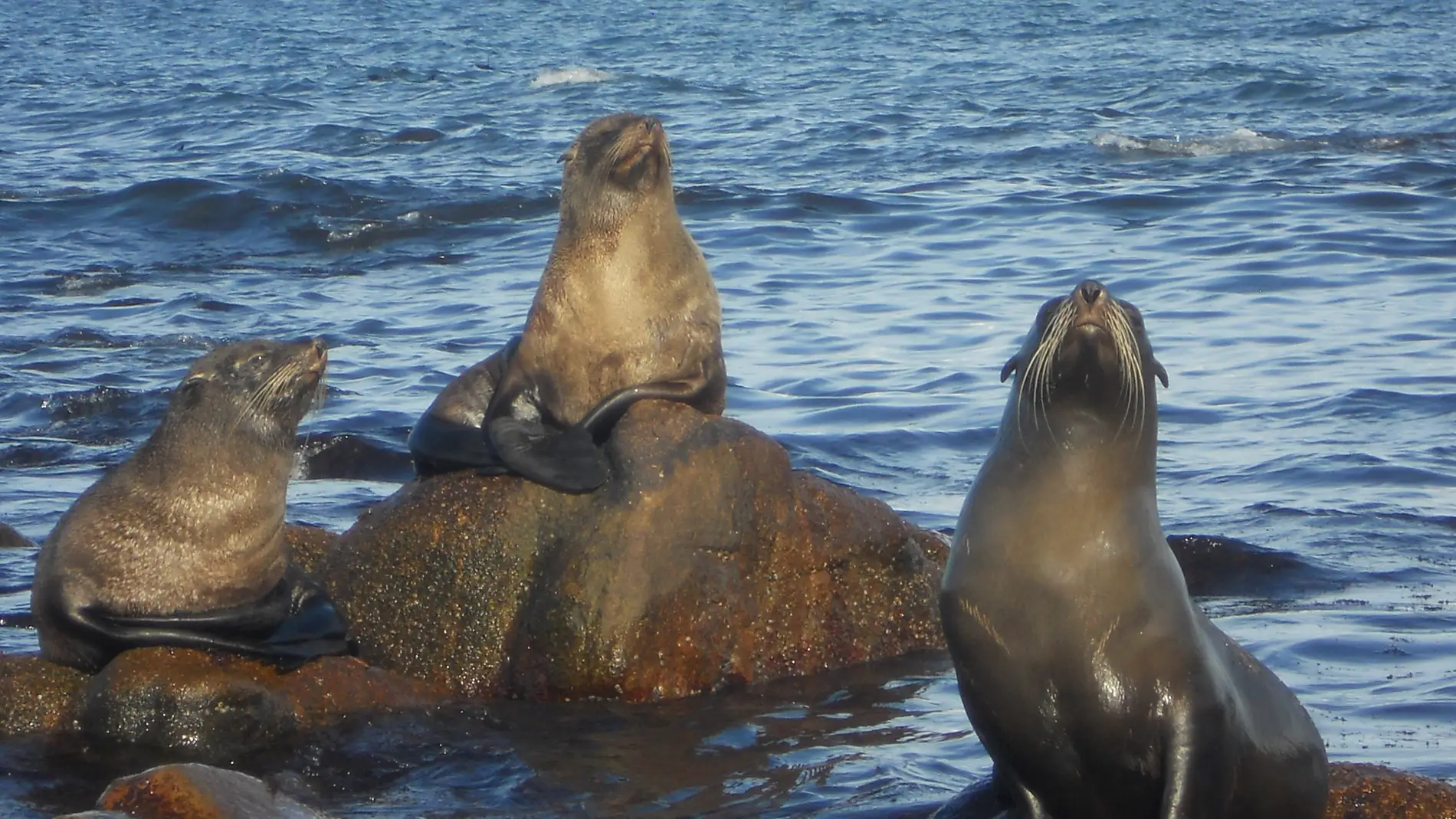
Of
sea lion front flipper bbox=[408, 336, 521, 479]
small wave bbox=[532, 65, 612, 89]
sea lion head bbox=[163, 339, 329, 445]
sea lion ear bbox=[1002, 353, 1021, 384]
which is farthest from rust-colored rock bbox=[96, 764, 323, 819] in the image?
small wave bbox=[532, 65, 612, 89]

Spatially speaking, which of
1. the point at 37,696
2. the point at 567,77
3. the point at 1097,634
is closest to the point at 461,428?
the point at 37,696

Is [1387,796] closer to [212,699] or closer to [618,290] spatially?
[212,699]

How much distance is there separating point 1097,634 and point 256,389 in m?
3.69

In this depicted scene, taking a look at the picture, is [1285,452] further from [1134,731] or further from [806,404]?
[1134,731]

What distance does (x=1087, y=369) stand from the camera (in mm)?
5457

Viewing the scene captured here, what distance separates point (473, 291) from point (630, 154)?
898 centimetres

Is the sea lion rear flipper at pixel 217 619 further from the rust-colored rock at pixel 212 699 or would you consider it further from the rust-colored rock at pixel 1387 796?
the rust-colored rock at pixel 1387 796

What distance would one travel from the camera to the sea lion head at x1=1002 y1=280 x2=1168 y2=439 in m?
5.36

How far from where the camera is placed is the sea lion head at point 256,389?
7699mm

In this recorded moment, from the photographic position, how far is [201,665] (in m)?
7.12

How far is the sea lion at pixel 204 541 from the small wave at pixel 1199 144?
17436mm

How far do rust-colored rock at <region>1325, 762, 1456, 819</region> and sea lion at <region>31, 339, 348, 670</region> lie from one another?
347 centimetres

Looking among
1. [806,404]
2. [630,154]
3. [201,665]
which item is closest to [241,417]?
[201,665]

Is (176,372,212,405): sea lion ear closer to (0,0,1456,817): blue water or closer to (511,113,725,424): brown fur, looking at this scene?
(511,113,725,424): brown fur
